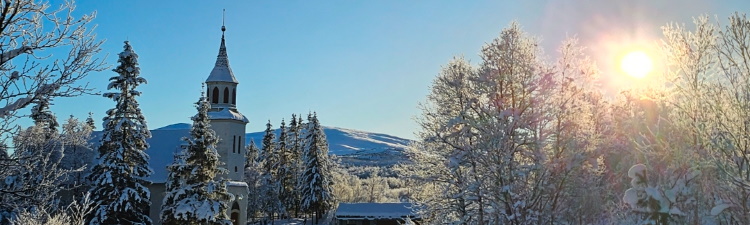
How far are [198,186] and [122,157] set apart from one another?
12.3 ft

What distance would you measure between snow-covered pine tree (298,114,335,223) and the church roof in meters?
10.6

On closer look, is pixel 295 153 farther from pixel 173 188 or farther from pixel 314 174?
pixel 173 188

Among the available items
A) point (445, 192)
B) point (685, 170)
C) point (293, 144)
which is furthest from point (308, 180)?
point (685, 170)

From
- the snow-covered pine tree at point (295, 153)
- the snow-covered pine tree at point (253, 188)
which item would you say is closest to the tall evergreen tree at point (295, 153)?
the snow-covered pine tree at point (295, 153)

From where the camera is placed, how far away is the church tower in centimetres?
3694

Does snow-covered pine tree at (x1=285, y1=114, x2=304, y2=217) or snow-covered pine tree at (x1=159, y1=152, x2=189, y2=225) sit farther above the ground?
snow-covered pine tree at (x1=285, y1=114, x2=304, y2=217)

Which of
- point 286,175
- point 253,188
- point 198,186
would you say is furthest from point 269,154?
point 198,186

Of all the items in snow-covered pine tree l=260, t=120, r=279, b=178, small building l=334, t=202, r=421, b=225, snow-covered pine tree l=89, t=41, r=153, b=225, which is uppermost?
snow-covered pine tree l=260, t=120, r=279, b=178

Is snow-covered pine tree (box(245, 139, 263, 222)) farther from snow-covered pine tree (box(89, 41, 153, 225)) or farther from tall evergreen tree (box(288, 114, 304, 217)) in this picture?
snow-covered pine tree (box(89, 41, 153, 225))

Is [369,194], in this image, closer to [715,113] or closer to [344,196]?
[344,196]

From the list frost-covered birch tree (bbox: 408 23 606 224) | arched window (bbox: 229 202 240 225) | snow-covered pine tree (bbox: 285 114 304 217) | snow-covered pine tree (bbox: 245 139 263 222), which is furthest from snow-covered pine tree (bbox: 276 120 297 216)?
frost-covered birch tree (bbox: 408 23 606 224)

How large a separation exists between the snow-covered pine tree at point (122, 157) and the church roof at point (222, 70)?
1280 cm

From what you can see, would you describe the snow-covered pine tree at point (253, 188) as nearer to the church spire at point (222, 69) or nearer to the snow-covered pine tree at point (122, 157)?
the church spire at point (222, 69)

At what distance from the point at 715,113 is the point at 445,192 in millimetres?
6521
